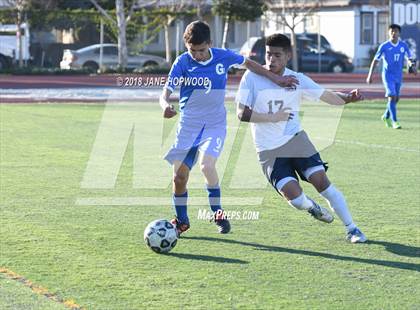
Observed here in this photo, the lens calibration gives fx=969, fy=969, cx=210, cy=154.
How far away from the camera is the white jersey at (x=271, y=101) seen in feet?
27.3

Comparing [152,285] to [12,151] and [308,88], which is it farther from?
[12,151]

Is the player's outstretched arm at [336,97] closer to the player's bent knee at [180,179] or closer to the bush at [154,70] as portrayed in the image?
the player's bent knee at [180,179]

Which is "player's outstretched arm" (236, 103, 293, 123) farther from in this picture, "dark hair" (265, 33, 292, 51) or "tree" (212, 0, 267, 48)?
"tree" (212, 0, 267, 48)

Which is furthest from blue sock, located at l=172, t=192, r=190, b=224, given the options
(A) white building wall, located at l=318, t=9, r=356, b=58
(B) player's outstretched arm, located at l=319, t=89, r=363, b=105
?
(A) white building wall, located at l=318, t=9, r=356, b=58

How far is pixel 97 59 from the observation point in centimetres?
4509

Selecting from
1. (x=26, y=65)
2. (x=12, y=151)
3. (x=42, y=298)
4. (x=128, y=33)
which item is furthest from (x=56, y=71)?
(x=42, y=298)

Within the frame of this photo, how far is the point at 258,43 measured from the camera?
4425 centimetres

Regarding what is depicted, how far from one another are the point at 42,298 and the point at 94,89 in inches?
1057

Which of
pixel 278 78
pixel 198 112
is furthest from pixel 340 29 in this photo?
pixel 278 78

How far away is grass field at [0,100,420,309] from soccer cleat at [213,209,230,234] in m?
0.09

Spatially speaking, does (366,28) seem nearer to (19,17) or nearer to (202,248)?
(19,17)

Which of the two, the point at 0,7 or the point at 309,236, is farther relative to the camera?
the point at 0,7

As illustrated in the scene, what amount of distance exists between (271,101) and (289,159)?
525mm

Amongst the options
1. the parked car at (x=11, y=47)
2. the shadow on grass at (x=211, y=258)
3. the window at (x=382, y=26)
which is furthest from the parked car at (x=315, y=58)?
the shadow on grass at (x=211, y=258)
